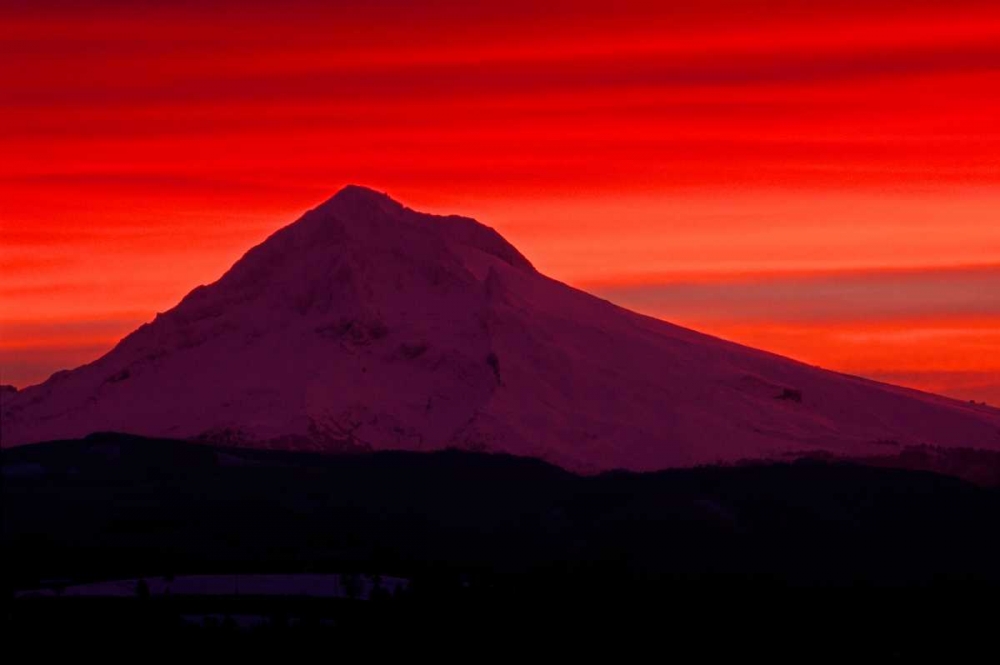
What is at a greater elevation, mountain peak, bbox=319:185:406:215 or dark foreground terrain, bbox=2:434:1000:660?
mountain peak, bbox=319:185:406:215

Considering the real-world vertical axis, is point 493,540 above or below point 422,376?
below

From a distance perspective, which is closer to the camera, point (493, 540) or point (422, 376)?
point (493, 540)

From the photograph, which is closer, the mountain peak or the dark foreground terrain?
the dark foreground terrain

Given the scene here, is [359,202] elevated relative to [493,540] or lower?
elevated

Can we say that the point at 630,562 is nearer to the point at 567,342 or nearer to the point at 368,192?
the point at 567,342

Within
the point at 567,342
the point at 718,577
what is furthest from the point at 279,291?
the point at 718,577
